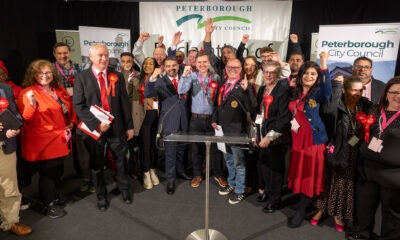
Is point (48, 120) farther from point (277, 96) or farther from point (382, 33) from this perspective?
point (382, 33)

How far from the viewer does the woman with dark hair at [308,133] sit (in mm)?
2640

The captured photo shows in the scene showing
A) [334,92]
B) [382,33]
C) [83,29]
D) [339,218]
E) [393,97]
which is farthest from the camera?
[83,29]

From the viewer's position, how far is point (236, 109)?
3301 mm

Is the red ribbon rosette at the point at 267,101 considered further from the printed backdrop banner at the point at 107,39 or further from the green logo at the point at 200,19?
the printed backdrop banner at the point at 107,39

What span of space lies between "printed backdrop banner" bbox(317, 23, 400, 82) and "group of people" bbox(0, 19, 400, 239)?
113cm

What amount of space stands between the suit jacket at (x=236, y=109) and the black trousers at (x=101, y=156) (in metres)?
1.12

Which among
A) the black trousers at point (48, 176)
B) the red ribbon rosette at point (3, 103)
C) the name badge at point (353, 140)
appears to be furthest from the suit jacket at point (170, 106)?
the name badge at point (353, 140)

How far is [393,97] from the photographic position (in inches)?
90.8

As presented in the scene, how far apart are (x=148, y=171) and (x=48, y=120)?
1.43 m

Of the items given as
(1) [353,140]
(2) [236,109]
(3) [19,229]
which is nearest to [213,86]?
(2) [236,109]

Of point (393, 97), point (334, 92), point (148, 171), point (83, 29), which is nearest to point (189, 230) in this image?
point (148, 171)

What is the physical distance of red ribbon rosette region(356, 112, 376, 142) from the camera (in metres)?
2.40

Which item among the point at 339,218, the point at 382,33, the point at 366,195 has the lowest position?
the point at 339,218

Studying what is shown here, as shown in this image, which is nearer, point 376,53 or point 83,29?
point 376,53
